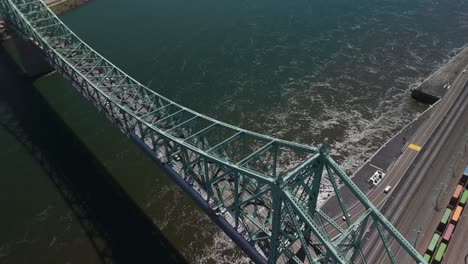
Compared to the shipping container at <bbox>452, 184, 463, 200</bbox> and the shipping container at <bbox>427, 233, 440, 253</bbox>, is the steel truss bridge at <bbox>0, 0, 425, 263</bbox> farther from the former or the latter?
the shipping container at <bbox>452, 184, 463, 200</bbox>

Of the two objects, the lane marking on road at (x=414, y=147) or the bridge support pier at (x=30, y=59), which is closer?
the lane marking on road at (x=414, y=147)

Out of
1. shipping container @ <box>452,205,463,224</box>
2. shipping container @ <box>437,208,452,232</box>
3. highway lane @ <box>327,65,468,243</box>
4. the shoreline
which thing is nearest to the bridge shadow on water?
highway lane @ <box>327,65,468,243</box>

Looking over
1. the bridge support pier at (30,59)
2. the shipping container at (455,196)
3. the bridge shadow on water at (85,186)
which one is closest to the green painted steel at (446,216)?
the shipping container at (455,196)

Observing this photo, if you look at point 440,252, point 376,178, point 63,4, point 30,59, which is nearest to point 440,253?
point 440,252

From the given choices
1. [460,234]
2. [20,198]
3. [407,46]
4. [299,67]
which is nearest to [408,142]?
[460,234]

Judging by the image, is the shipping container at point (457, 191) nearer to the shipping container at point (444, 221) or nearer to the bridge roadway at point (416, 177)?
the bridge roadway at point (416, 177)

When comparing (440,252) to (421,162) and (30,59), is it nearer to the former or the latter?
(421,162)
